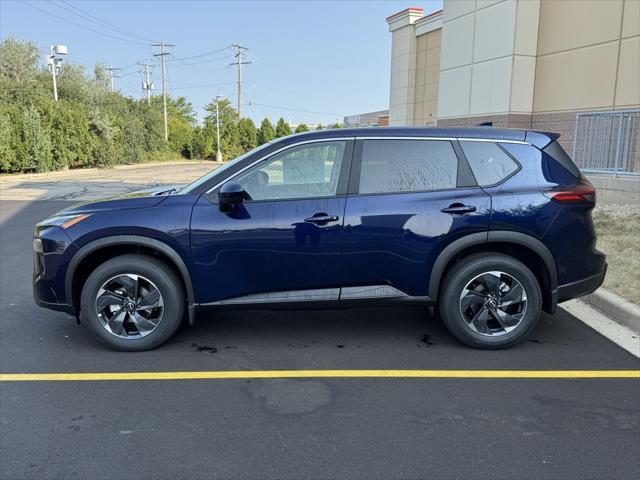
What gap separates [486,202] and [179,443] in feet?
9.26

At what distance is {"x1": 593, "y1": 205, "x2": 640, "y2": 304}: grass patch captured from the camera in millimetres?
5691

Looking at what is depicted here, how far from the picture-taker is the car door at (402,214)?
167 inches

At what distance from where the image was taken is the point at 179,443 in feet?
10.2

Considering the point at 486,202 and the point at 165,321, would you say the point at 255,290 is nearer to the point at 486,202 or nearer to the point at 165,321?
the point at 165,321

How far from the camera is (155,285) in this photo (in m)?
4.30

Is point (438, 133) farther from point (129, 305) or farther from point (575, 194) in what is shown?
point (129, 305)

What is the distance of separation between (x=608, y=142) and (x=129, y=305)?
33.1 feet

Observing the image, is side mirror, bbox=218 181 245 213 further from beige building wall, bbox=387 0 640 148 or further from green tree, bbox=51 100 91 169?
green tree, bbox=51 100 91 169

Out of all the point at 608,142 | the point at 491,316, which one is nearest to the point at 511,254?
the point at 491,316

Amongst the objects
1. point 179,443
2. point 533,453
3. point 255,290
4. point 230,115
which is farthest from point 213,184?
point 230,115

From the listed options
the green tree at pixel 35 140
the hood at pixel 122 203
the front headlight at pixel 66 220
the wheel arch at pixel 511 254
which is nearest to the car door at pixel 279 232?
the hood at pixel 122 203

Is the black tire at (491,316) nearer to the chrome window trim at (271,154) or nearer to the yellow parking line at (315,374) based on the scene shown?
the yellow parking line at (315,374)

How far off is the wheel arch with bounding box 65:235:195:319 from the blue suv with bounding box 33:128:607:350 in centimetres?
1

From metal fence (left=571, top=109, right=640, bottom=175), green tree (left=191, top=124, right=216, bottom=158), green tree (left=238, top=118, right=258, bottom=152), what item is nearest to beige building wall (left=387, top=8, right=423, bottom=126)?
metal fence (left=571, top=109, right=640, bottom=175)
